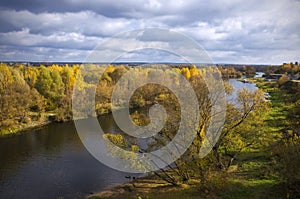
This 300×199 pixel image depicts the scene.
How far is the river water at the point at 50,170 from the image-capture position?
17.0 m

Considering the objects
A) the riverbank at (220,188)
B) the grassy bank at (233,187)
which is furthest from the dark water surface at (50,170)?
the grassy bank at (233,187)

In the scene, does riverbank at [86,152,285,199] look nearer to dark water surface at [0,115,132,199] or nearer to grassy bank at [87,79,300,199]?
grassy bank at [87,79,300,199]

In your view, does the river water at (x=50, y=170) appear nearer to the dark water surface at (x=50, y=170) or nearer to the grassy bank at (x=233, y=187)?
the dark water surface at (x=50, y=170)

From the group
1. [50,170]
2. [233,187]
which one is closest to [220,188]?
[233,187]

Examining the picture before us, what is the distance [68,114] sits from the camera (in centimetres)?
3953

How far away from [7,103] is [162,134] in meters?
24.0

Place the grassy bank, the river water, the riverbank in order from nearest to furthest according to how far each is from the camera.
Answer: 1. the grassy bank
2. the riverbank
3. the river water

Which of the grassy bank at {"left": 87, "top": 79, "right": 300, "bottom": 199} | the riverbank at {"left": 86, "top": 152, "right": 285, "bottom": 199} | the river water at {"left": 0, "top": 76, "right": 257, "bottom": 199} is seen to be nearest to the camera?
the grassy bank at {"left": 87, "top": 79, "right": 300, "bottom": 199}

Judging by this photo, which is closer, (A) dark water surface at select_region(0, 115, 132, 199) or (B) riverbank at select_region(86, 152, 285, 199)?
(B) riverbank at select_region(86, 152, 285, 199)

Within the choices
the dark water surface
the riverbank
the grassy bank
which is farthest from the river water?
the grassy bank

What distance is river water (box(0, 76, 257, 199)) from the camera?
1695cm

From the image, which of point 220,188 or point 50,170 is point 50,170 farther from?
point 220,188

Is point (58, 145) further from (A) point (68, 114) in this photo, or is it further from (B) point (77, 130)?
(A) point (68, 114)

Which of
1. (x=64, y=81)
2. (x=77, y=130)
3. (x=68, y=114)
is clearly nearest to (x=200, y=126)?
(x=77, y=130)
